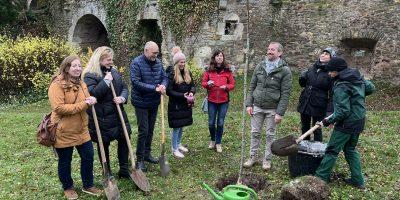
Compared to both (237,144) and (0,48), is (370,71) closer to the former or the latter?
(237,144)

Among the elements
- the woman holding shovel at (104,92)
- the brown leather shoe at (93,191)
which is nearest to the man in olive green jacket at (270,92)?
the woman holding shovel at (104,92)

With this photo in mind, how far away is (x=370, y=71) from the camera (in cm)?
1165

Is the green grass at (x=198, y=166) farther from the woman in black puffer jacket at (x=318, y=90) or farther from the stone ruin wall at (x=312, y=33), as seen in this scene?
the stone ruin wall at (x=312, y=33)

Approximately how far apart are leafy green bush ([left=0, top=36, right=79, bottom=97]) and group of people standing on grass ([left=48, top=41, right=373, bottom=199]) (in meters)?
7.84

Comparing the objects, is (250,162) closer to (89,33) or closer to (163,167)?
(163,167)

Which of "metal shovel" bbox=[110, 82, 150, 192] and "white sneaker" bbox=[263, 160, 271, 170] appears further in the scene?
"white sneaker" bbox=[263, 160, 271, 170]

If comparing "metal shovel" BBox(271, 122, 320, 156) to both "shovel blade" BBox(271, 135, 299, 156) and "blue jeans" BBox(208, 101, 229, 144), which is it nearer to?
"shovel blade" BBox(271, 135, 299, 156)

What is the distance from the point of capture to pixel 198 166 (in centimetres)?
650

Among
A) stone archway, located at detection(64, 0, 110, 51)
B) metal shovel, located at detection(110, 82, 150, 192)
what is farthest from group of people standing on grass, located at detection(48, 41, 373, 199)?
stone archway, located at detection(64, 0, 110, 51)

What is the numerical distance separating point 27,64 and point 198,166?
354 inches

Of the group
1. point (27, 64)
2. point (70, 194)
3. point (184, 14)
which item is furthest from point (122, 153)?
point (27, 64)

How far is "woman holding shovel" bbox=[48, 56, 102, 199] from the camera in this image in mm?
4715

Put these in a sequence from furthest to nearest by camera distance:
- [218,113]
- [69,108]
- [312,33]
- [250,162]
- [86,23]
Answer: [86,23], [312,33], [218,113], [250,162], [69,108]

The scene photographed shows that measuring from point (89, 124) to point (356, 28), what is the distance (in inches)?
347
